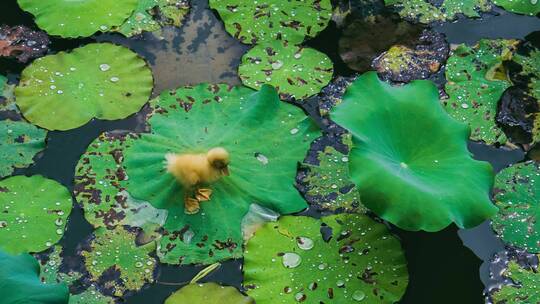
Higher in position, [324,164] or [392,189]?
[392,189]

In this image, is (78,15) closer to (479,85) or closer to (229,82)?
(229,82)

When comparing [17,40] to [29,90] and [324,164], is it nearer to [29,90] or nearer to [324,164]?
[29,90]

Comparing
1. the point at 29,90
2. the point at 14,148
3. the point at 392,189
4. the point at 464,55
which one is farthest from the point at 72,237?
the point at 464,55

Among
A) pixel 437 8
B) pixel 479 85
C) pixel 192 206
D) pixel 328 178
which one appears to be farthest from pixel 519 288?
pixel 437 8

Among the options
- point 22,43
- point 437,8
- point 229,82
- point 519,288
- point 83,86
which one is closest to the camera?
point 519,288

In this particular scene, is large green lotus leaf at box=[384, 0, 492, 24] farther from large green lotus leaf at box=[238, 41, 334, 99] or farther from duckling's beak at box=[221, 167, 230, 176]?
duckling's beak at box=[221, 167, 230, 176]

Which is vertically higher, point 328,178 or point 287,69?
point 287,69

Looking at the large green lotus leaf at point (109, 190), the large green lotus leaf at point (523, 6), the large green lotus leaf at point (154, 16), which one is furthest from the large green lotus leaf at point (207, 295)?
the large green lotus leaf at point (523, 6)
